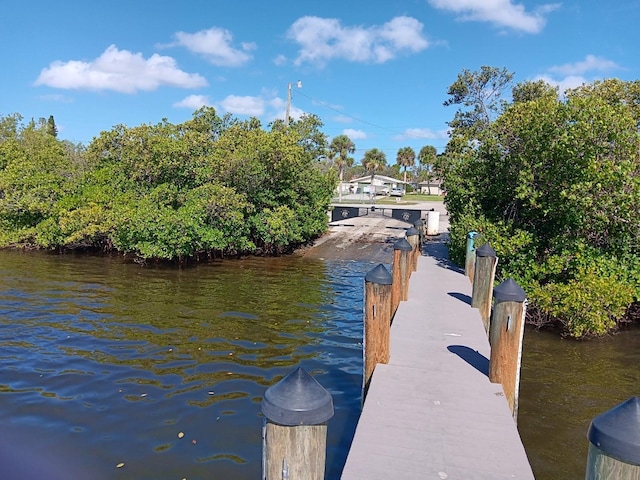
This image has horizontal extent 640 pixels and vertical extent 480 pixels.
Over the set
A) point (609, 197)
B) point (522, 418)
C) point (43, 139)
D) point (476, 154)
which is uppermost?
point (43, 139)

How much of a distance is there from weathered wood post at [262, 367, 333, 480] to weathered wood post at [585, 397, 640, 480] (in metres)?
1.33

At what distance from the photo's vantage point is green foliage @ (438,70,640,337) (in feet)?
32.6

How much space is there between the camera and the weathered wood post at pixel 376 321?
564cm

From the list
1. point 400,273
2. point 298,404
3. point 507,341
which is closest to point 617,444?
point 298,404

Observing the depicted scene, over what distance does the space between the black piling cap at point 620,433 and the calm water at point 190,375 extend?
3679 mm

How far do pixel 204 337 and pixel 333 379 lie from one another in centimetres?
328

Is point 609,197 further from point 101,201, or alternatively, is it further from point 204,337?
point 101,201

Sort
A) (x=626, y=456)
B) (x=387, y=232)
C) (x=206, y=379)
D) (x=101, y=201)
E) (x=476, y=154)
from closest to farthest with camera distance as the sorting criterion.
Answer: (x=626, y=456) < (x=206, y=379) < (x=476, y=154) < (x=101, y=201) < (x=387, y=232)

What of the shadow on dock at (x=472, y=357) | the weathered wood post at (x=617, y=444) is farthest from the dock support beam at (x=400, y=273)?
the weathered wood post at (x=617, y=444)

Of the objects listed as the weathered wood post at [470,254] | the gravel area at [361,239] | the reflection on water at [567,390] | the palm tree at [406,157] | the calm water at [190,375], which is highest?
the palm tree at [406,157]

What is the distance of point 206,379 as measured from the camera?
7.85 meters

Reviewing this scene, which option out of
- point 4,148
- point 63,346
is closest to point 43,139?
point 4,148

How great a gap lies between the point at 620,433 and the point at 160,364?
7.58m

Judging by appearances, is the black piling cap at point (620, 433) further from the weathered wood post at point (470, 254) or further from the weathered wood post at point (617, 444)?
the weathered wood post at point (470, 254)
